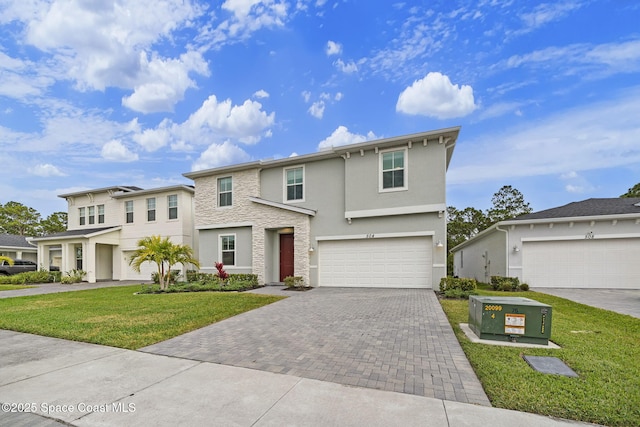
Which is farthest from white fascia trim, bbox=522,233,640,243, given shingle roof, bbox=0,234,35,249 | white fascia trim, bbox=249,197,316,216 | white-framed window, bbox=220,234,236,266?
shingle roof, bbox=0,234,35,249

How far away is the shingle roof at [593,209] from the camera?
12.9 m

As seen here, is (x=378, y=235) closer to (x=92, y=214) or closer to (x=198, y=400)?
(x=198, y=400)

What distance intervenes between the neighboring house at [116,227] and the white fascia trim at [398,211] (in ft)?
37.0

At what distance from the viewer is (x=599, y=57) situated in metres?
10.6

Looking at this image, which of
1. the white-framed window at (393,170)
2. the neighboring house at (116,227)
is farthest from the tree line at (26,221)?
the white-framed window at (393,170)

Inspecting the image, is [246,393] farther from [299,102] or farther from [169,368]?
[299,102]

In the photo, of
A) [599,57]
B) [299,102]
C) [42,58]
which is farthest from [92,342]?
[599,57]

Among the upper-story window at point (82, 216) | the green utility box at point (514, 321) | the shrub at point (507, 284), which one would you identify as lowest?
the shrub at point (507, 284)

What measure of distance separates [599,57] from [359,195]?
10017 mm

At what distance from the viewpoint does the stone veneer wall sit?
1389 centimetres

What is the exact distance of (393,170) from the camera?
501 inches

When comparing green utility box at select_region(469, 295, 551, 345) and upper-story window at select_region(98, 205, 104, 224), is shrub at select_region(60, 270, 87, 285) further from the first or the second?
green utility box at select_region(469, 295, 551, 345)

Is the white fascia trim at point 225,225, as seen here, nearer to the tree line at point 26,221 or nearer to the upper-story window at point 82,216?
the upper-story window at point 82,216

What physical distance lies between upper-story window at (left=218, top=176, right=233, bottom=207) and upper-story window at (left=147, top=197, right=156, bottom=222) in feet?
19.6
